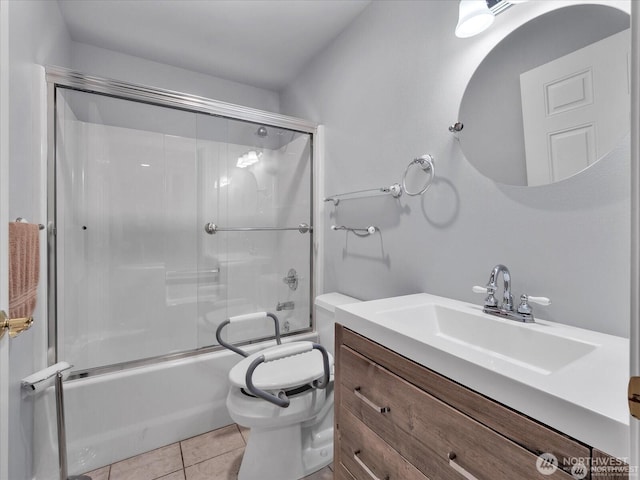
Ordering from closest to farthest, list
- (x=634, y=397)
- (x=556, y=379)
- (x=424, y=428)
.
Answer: (x=634, y=397) < (x=556, y=379) < (x=424, y=428)

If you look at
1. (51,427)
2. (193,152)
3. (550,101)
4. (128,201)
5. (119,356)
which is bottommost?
Result: (51,427)

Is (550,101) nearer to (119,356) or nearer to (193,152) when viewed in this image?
(193,152)

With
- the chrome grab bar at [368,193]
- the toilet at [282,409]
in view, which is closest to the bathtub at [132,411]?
the toilet at [282,409]

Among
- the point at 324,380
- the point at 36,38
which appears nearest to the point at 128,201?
the point at 36,38

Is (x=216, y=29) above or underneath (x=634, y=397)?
above

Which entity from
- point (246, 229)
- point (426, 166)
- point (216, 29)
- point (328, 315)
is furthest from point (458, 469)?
point (216, 29)

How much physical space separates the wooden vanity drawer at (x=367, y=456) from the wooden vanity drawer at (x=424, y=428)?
0.04 ft

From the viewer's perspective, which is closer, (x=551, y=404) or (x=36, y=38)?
(x=551, y=404)

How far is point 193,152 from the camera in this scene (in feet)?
6.90

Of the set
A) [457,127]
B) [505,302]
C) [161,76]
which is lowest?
[505,302]

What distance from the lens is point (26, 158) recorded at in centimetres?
127

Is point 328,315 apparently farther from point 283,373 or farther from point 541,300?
point 541,300

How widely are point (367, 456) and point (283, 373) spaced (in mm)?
534

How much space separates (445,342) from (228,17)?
6.92 feet
